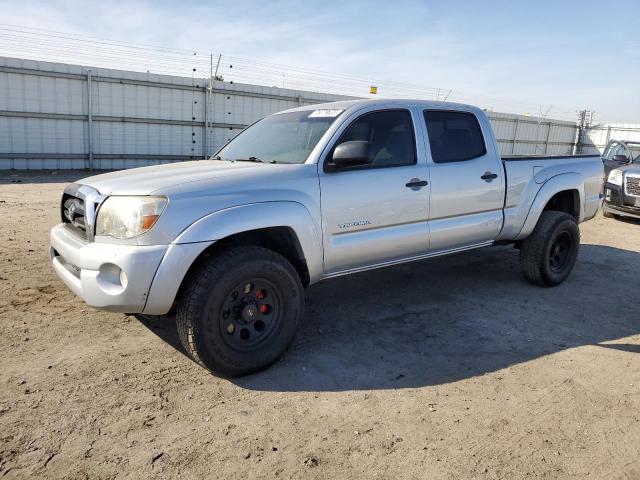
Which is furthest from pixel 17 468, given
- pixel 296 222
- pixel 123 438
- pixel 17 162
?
pixel 17 162

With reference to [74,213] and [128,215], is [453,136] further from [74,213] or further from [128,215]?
[74,213]

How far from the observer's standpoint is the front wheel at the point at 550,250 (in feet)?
17.7

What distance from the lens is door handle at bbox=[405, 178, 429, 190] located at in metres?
4.21

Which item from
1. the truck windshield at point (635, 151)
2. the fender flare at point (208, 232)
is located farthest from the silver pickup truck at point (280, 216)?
the truck windshield at point (635, 151)

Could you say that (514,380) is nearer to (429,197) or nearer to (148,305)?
(429,197)

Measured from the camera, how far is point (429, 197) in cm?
436

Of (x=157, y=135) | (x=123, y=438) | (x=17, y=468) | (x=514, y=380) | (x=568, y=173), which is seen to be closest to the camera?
(x=17, y=468)

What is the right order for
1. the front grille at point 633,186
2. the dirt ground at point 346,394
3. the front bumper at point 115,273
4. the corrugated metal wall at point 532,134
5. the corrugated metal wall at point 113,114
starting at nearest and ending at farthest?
the dirt ground at point 346,394 → the front bumper at point 115,273 → the front grille at point 633,186 → the corrugated metal wall at point 113,114 → the corrugated metal wall at point 532,134

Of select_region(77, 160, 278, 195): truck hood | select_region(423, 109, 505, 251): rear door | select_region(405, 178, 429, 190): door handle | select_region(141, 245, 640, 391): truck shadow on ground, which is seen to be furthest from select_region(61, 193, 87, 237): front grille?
select_region(423, 109, 505, 251): rear door

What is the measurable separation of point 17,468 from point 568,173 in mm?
5631

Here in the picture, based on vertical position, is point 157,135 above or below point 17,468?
above

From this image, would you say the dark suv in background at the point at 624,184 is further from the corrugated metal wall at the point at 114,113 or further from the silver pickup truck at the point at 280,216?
the silver pickup truck at the point at 280,216

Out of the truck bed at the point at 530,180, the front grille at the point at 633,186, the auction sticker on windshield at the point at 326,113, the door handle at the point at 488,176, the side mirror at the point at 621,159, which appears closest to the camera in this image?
the auction sticker on windshield at the point at 326,113

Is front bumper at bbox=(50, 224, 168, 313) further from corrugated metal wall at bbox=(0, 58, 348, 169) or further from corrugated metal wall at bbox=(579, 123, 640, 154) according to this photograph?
corrugated metal wall at bbox=(579, 123, 640, 154)
